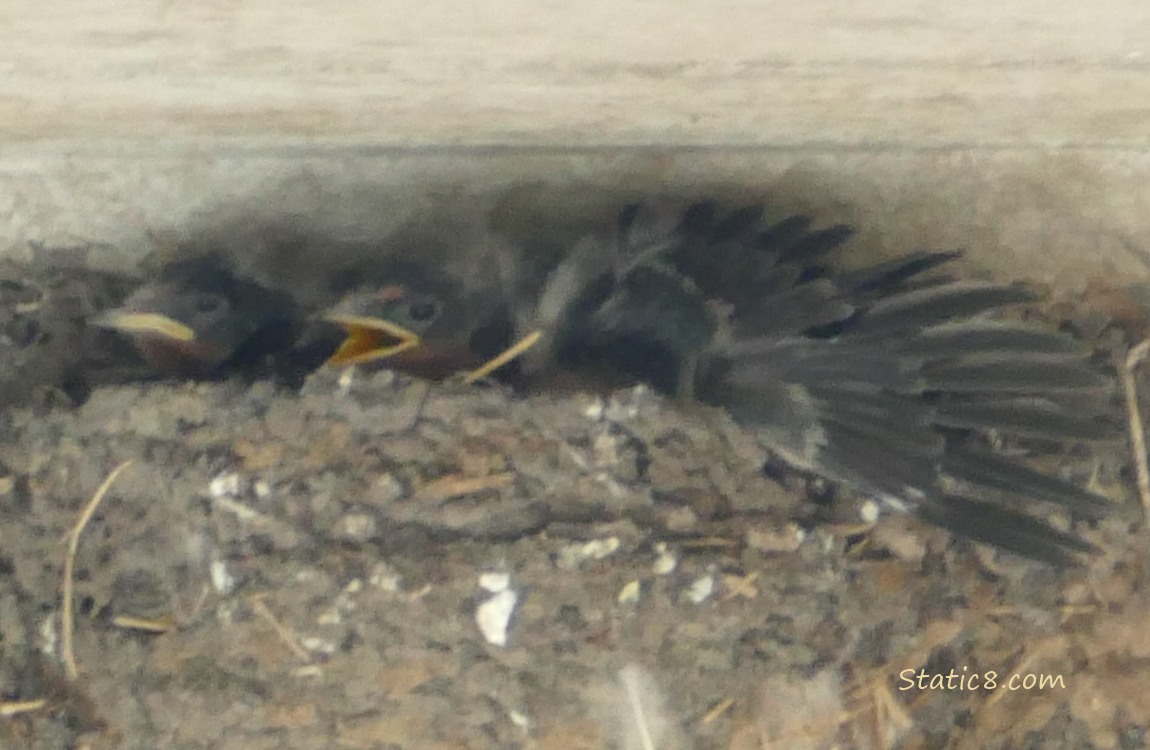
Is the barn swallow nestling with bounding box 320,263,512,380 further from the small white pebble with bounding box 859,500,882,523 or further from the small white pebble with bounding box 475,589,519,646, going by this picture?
the small white pebble with bounding box 859,500,882,523

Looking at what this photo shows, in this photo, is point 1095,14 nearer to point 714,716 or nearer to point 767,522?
point 767,522

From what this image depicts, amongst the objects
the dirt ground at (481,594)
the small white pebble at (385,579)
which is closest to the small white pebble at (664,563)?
the dirt ground at (481,594)

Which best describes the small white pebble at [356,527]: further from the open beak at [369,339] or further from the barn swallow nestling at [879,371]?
the barn swallow nestling at [879,371]

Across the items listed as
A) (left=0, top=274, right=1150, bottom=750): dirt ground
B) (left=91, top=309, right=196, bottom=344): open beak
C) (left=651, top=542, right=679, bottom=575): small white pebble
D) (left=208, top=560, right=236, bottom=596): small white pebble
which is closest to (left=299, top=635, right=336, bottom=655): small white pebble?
(left=0, top=274, right=1150, bottom=750): dirt ground

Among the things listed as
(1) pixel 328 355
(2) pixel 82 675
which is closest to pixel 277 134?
(1) pixel 328 355

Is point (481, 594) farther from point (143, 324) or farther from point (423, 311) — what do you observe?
point (143, 324)

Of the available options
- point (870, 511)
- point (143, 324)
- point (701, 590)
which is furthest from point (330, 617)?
point (870, 511)
